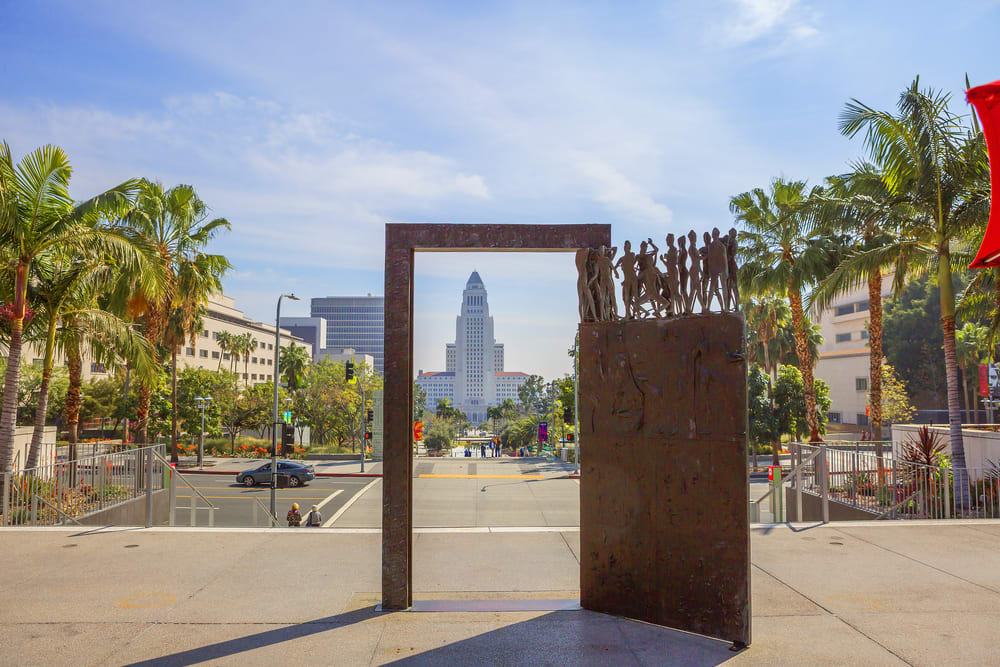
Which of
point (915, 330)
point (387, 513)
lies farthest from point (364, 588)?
point (915, 330)

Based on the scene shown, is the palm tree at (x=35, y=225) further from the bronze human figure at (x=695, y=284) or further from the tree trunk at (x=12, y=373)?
the bronze human figure at (x=695, y=284)

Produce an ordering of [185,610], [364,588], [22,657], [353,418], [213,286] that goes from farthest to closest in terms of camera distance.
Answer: [353,418], [213,286], [364,588], [185,610], [22,657]

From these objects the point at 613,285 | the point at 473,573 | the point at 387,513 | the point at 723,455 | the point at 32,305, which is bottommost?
the point at 473,573

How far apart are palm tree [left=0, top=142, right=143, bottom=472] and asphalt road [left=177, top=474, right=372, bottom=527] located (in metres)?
7.55

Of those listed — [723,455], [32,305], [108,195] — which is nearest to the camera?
[723,455]

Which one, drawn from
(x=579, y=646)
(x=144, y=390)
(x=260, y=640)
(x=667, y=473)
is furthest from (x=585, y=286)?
(x=144, y=390)

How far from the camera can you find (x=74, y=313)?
48.1 ft

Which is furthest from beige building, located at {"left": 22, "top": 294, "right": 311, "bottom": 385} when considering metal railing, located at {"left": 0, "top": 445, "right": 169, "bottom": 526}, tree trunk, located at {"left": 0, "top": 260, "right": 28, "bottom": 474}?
metal railing, located at {"left": 0, "top": 445, "right": 169, "bottom": 526}

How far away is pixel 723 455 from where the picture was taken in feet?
18.2

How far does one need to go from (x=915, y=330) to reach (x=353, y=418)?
50.5 metres

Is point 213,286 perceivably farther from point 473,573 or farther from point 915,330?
point 915,330

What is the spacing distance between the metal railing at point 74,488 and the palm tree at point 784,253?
A: 1935 centimetres

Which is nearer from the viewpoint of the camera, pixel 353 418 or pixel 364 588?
pixel 364 588

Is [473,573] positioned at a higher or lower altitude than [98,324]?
lower
